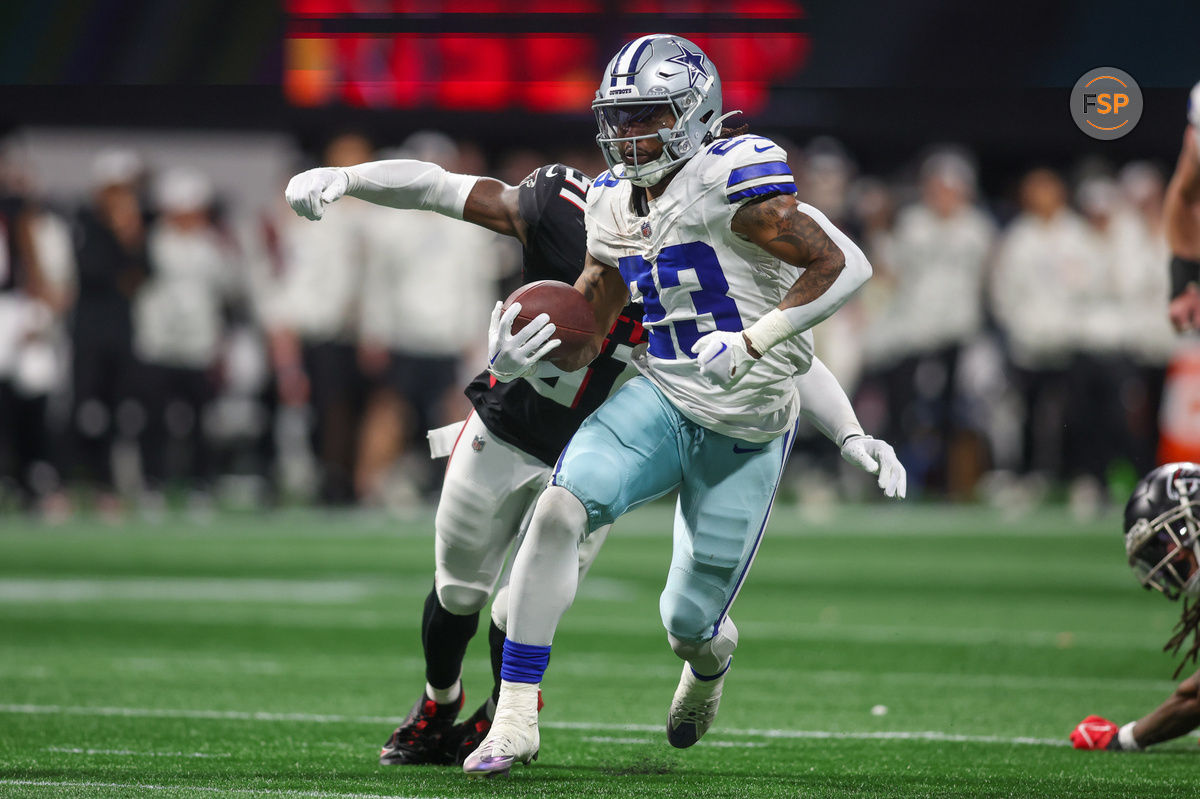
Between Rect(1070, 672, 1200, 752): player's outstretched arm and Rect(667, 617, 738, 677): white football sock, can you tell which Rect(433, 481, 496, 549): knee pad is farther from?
Rect(1070, 672, 1200, 752): player's outstretched arm

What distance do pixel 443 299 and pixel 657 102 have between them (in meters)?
7.35

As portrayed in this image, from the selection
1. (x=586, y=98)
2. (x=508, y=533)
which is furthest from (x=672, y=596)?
(x=586, y=98)

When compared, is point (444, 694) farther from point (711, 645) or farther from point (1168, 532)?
point (1168, 532)

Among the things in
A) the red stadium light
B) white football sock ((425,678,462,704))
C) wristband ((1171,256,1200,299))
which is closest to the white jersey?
white football sock ((425,678,462,704))

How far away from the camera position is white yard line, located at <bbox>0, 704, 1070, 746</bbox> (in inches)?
193

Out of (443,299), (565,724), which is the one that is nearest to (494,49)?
(443,299)

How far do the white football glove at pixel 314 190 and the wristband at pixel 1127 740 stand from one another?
2490 mm

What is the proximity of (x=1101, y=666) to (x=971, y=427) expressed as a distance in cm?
616

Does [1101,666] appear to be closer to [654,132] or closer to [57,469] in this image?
[654,132]

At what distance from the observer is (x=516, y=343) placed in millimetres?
4000

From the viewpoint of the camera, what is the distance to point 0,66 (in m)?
10.2

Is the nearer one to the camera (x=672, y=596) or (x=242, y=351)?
(x=672, y=596)

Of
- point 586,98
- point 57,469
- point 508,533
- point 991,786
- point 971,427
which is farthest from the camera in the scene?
point 971,427

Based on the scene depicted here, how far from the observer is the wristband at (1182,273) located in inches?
212
